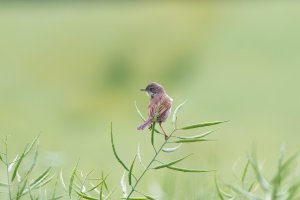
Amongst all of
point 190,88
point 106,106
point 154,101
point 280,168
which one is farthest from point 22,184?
point 106,106

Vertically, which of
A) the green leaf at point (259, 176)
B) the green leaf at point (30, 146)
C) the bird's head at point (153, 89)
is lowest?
the green leaf at point (30, 146)

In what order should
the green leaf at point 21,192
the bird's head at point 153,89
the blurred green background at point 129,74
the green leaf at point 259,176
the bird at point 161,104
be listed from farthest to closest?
the blurred green background at point 129,74 < the bird's head at point 153,89 < the bird at point 161,104 < the green leaf at point 21,192 < the green leaf at point 259,176

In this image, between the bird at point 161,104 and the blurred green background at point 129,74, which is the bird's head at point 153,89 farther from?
the blurred green background at point 129,74

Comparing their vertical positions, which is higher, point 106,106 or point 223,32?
point 223,32

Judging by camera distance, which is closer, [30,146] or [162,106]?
[30,146]

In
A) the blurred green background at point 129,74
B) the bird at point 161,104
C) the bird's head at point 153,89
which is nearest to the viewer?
the bird at point 161,104

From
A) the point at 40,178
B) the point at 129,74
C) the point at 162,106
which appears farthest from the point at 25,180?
the point at 129,74

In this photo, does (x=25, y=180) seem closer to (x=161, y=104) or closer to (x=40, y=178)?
(x=40, y=178)

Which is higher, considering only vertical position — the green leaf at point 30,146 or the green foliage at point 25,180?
the green leaf at point 30,146

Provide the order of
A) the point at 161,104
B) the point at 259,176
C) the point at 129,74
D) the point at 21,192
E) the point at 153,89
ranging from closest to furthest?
the point at 259,176 < the point at 21,192 < the point at 161,104 < the point at 153,89 < the point at 129,74

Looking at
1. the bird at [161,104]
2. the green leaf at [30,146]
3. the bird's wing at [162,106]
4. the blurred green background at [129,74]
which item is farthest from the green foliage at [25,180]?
the blurred green background at [129,74]

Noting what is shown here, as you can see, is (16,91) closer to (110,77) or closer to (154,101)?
(110,77)
